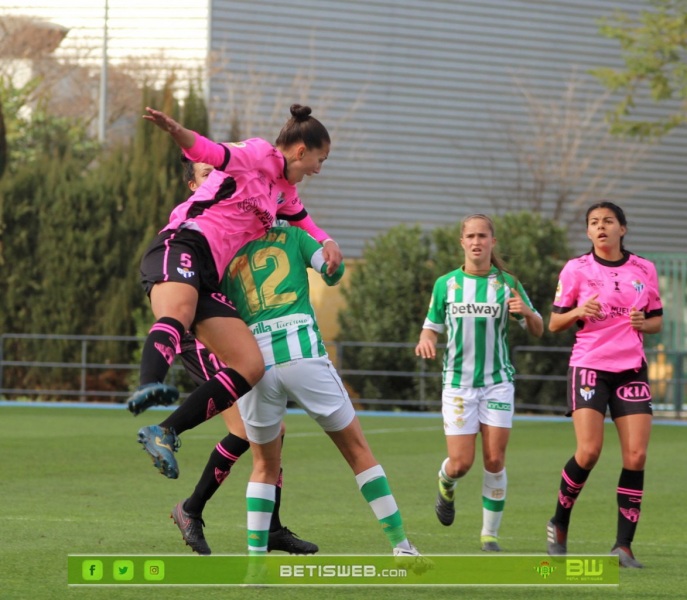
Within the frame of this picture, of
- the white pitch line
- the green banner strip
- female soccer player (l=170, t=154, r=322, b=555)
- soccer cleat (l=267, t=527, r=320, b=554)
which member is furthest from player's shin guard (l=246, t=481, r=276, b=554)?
the white pitch line

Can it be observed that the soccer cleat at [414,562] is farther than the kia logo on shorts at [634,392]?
No

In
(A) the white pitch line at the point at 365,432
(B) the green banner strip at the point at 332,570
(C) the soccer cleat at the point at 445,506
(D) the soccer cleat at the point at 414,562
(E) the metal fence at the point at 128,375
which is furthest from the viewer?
(E) the metal fence at the point at 128,375

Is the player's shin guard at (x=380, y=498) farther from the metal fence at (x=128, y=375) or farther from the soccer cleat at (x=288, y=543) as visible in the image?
the metal fence at (x=128, y=375)

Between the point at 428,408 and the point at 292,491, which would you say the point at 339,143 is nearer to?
the point at 428,408

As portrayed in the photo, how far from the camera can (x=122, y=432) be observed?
18.4 meters

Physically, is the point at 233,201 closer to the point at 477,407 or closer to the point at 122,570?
the point at 122,570

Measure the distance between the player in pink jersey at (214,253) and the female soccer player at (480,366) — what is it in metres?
1.97

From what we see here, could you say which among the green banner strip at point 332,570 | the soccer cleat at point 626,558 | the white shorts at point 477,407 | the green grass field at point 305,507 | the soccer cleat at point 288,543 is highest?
the white shorts at point 477,407

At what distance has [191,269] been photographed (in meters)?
6.70

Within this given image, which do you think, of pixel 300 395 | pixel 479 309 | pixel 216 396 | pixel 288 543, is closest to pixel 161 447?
pixel 216 396

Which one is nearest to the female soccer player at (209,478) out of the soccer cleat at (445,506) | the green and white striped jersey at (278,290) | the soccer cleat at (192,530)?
the soccer cleat at (192,530)

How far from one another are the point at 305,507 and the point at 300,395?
446 cm

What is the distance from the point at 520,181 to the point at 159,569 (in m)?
33.1

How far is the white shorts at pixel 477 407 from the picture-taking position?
8961 millimetres
